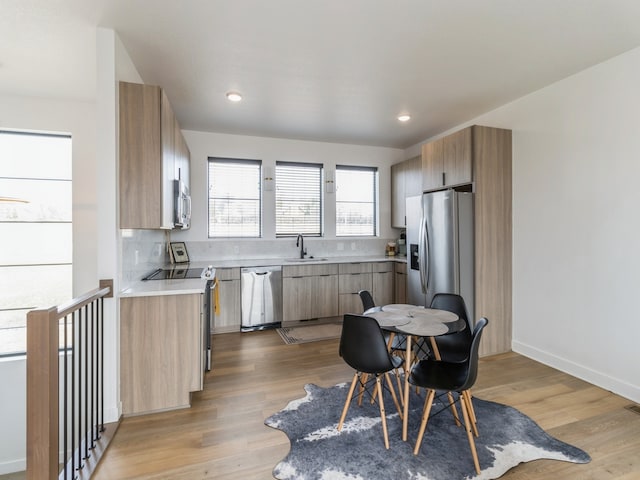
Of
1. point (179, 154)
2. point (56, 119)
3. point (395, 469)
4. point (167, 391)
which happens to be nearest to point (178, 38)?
point (179, 154)

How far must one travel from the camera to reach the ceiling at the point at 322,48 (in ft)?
6.99

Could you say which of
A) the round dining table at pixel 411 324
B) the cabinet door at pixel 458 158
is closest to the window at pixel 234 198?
the cabinet door at pixel 458 158

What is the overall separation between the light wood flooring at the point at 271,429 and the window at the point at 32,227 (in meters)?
2.05

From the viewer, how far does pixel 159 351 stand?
8.13 feet

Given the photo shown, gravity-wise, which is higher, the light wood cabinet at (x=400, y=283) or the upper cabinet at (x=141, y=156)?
the upper cabinet at (x=141, y=156)

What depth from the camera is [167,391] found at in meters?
2.49

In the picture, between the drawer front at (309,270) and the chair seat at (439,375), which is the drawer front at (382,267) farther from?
the chair seat at (439,375)

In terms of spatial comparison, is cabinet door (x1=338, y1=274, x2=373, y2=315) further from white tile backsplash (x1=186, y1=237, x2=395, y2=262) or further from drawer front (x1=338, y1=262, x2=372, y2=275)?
white tile backsplash (x1=186, y1=237, x2=395, y2=262)

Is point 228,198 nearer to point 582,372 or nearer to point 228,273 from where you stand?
point 228,273

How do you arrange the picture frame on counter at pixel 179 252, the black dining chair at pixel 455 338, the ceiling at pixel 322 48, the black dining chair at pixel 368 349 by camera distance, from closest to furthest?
the black dining chair at pixel 368 349
the ceiling at pixel 322 48
the black dining chair at pixel 455 338
the picture frame on counter at pixel 179 252

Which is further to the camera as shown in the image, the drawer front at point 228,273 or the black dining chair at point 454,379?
the drawer front at point 228,273

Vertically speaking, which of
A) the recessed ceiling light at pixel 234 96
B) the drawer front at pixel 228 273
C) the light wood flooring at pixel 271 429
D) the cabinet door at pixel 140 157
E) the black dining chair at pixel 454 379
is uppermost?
the recessed ceiling light at pixel 234 96

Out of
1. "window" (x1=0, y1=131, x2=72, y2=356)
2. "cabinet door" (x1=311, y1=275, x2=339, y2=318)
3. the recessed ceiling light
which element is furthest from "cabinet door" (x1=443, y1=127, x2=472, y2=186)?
"window" (x1=0, y1=131, x2=72, y2=356)

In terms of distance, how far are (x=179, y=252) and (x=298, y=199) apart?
1.96 m
